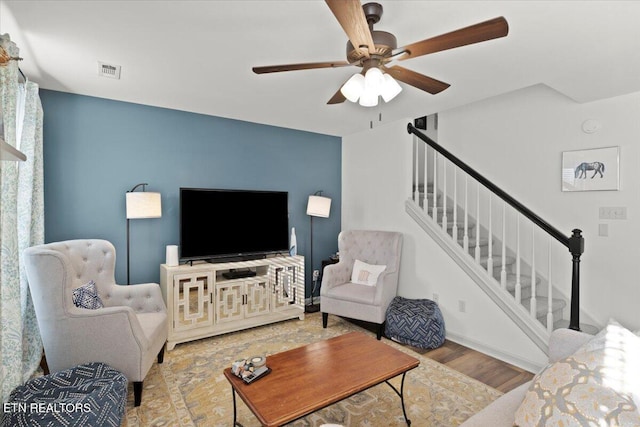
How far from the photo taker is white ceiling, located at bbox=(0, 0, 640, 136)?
181cm

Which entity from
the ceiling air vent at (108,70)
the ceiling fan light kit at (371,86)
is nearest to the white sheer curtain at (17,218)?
the ceiling air vent at (108,70)

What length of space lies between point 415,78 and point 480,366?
Result: 2448 mm

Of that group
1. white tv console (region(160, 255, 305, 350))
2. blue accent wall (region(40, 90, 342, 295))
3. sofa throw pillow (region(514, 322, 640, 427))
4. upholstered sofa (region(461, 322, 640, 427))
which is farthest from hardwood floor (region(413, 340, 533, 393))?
blue accent wall (region(40, 90, 342, 295))

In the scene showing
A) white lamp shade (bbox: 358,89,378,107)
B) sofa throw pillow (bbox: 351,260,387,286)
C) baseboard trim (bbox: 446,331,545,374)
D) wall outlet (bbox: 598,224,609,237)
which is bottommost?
baseboard trim (bbox: 446,331,545,374)

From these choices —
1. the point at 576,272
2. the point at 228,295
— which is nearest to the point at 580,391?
the point at 576,272

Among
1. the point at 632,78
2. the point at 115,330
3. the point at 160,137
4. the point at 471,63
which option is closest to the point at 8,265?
the point at 115,330

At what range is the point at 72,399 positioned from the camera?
1781 millimetres

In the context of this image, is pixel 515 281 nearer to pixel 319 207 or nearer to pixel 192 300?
pixel 319 207

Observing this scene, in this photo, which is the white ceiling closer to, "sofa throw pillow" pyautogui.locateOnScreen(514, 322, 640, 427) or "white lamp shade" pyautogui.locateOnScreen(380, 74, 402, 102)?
"white lamp shade" pyautogui.locateOnScreen(380, 74, 402, 102)

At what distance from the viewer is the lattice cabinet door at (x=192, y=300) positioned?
324cm

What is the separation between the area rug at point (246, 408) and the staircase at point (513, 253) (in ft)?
2.72

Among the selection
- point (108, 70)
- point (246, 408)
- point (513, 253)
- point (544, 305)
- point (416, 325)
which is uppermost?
point (108, 70)

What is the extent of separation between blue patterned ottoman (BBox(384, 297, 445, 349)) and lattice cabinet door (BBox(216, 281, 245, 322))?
1.57 m

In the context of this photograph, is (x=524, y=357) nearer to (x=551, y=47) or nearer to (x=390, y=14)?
(x=551, y=47)
